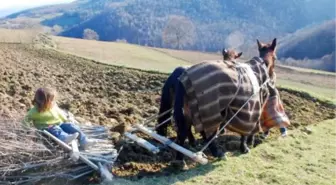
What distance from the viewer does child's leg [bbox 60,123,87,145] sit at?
20.1ft

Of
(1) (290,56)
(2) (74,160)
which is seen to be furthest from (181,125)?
(1) (290,56)

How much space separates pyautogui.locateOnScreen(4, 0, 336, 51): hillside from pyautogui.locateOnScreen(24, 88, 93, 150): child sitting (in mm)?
110766

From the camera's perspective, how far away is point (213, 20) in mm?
163250

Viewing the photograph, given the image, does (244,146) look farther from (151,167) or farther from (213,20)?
(213,20)

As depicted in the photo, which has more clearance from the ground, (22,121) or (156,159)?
(22,121)

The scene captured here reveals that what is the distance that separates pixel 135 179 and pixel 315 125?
532cm

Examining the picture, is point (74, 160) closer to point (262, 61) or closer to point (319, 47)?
point (262, 61)

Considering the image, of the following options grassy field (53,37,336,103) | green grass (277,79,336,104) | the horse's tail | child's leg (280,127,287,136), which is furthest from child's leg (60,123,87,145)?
grassy field (53,37,336,103)

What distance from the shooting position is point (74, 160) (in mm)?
5770

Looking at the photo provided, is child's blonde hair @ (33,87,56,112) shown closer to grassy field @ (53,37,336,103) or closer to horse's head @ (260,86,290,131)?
horse's head @ (260,86,290,131)

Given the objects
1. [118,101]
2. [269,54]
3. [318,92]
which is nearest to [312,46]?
[318,92]

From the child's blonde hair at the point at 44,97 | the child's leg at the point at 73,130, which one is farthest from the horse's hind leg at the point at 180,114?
the child's blonde hair at the point at 44,97

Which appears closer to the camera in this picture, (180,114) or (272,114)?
(180,114)

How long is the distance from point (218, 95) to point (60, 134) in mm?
2180
